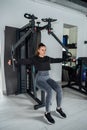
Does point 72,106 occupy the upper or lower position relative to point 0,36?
lower

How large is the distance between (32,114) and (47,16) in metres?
3.30

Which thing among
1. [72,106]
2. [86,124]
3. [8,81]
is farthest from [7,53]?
[86,124]

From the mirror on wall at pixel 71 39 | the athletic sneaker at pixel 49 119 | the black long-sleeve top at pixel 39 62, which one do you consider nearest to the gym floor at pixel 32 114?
the athletic sneaker at pixel 49 119

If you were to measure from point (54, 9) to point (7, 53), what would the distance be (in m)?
2.37

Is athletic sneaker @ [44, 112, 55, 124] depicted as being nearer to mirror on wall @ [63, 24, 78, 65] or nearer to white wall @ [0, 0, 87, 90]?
white wall @ [0, 0, 87, 90]

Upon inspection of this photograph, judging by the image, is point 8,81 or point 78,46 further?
point 78,46

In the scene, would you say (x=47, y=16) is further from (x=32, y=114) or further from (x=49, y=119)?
(x=49, y=119)

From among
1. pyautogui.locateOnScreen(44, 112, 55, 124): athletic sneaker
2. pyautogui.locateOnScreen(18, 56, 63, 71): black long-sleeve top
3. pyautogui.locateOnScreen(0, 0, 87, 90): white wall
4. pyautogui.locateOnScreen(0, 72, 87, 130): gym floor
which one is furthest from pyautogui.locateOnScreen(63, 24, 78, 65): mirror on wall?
pyautogui.locateOnScreen(44, 112, 55, 124): athletic sneaker

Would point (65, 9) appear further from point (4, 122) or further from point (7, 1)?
point (4, 122)

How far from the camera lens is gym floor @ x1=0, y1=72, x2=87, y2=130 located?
237cm

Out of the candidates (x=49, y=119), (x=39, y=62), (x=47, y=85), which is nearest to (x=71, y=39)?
(x=39, y=62)

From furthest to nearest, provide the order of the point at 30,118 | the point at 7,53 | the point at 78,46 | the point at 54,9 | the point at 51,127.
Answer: the point at 78,46
the point at 54,9
the point at 7,53
the point at 30,118
the point at 51,127

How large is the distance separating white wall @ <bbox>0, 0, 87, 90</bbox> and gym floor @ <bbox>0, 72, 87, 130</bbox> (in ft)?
4.46

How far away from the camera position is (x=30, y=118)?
2.63 meters
